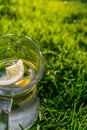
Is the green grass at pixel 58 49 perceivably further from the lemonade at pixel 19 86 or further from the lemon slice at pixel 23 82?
the lemon slice at pixel 23 82

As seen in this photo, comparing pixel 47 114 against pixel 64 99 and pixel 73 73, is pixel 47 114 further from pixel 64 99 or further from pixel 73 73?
pixel 73 73

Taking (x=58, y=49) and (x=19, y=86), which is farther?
(x=58, y=49)

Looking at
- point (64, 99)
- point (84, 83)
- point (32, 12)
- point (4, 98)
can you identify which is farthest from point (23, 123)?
point (32, 12)

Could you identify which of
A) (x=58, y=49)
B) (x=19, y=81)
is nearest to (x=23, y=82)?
(x=19, y=81)

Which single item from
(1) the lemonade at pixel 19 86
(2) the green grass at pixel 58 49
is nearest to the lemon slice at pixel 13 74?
(1) the lemonade at pixel 19 86

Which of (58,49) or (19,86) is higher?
(58,49)

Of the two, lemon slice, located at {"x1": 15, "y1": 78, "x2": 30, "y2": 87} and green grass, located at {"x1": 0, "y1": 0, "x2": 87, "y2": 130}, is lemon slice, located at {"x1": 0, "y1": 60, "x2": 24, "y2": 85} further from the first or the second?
green grass, located at {"x1": 0, "y1": 0, "x2": 87, "y2": 130}

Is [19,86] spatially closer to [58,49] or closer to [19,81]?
[19,81]
